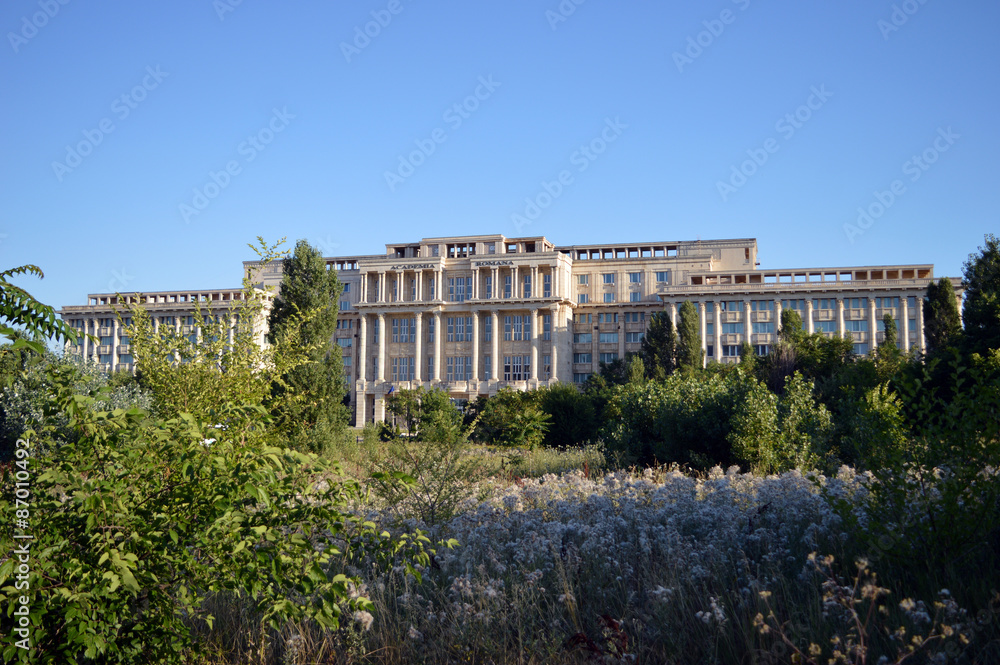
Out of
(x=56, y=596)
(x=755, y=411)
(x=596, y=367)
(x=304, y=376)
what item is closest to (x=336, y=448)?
(x=304, y=376)

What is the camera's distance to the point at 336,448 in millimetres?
22906

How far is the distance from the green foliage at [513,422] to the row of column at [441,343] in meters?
30.7

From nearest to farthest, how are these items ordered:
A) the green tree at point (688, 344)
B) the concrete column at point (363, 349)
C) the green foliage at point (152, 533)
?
the green foliage at point (152, 533) < the green tree at point (688, 344) < the concrete column at point (363, 349)

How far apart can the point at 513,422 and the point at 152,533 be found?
25.8 meters

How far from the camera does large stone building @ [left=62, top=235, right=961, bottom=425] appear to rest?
67062 mm

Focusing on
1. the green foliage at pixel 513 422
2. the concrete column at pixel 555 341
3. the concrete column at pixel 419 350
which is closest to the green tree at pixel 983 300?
the green foliage at pixel 513 422

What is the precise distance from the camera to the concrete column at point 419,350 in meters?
71.6

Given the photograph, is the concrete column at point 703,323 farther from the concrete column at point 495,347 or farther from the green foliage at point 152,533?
the green foliage at point 152,533

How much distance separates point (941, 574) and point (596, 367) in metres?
66.7

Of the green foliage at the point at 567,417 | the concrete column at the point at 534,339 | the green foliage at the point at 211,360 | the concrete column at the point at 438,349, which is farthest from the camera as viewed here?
the concrete column at the point at 438,349

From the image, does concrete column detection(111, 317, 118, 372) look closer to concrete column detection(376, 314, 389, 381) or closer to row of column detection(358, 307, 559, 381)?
row of column detection(358, 307, 559, 381)

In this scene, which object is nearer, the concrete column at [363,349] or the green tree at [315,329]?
the green tree at [315,329]

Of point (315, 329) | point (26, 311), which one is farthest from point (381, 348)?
point (26, 311)

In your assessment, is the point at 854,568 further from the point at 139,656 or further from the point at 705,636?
the point at 139,656
